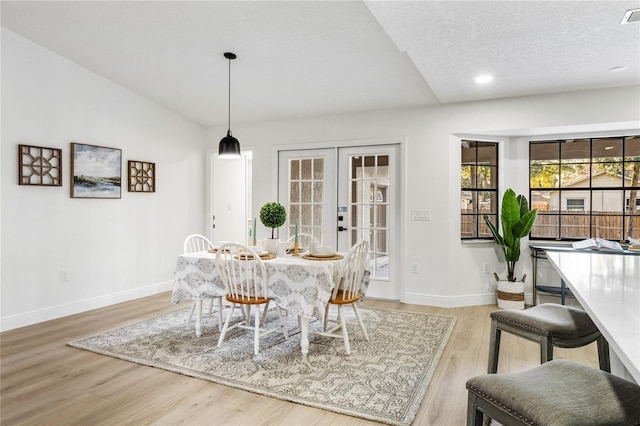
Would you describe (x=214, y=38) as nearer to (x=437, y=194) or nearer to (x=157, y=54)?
(x=157, y=54)

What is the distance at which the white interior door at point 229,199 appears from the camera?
6.04 metres

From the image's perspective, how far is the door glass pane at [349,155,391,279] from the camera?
502 cm

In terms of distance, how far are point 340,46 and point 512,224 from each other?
2.63 metres

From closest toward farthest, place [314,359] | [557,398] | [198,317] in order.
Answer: [557,398]
[314,359]
[198,317]

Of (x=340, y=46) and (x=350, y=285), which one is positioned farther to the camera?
(x=340, y=46)

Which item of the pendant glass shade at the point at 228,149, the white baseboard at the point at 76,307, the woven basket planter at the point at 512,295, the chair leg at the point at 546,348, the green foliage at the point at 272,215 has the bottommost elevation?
the white baseboard at the point at 76,307

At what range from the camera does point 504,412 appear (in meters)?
1.19

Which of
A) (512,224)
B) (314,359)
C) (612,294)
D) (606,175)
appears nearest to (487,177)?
(512,224)

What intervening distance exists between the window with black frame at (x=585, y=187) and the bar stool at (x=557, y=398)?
3879mm

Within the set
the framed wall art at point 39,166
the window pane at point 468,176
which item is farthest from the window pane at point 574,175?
the framed wall art at point 39,166

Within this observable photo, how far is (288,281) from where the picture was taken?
10.1ft

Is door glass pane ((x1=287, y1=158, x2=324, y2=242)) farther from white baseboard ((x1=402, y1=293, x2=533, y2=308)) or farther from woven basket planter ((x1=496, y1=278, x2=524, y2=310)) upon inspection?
woven basket planter ((x1=496, y1=278, x2=524, y2=310))

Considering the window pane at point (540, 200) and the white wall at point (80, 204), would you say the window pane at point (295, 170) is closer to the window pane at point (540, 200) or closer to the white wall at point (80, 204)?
the white wall at point (80, 204)

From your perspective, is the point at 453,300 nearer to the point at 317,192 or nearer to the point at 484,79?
the point at 317,192
